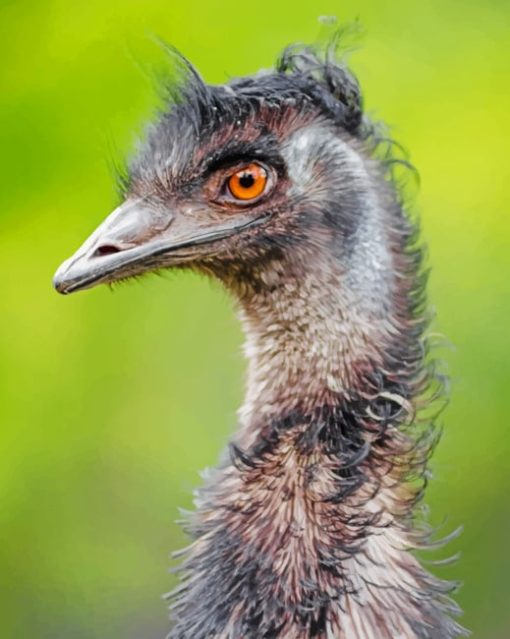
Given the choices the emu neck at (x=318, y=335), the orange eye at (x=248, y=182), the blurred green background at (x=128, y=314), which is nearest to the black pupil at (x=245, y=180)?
the orange eye at (x=248, y=182)

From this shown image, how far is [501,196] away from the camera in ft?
10.5

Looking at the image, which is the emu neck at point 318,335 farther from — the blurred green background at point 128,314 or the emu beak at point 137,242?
the blurred green background at point 128,314

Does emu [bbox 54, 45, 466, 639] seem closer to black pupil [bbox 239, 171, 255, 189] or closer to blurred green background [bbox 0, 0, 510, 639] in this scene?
black pupil [bbox 239, 171, 255, 189]

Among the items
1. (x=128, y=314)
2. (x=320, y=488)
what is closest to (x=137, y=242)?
(x=320, y=488)

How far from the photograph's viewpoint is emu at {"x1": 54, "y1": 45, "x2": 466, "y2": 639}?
1.67 meters

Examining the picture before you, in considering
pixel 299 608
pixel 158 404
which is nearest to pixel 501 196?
pixel 158 404

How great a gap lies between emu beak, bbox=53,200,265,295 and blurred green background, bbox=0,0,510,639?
140cm

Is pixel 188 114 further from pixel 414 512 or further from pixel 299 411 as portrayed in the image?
pixel 414 512

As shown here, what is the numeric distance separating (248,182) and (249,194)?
17mm

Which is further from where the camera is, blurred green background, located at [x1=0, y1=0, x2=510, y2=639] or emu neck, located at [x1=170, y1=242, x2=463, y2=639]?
blurred green background, located at [x1=0, y1=0, x2=510, y2=639]

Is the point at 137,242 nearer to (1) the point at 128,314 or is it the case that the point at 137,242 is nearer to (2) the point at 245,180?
(2) the point at 245,180

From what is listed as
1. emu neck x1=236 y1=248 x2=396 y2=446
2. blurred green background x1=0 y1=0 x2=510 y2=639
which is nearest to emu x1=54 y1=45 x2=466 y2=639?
emu neck x1=236 y1=248 x2=396 y2=446

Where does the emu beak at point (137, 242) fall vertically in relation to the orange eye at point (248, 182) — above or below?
below

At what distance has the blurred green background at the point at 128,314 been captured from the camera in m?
3.16
